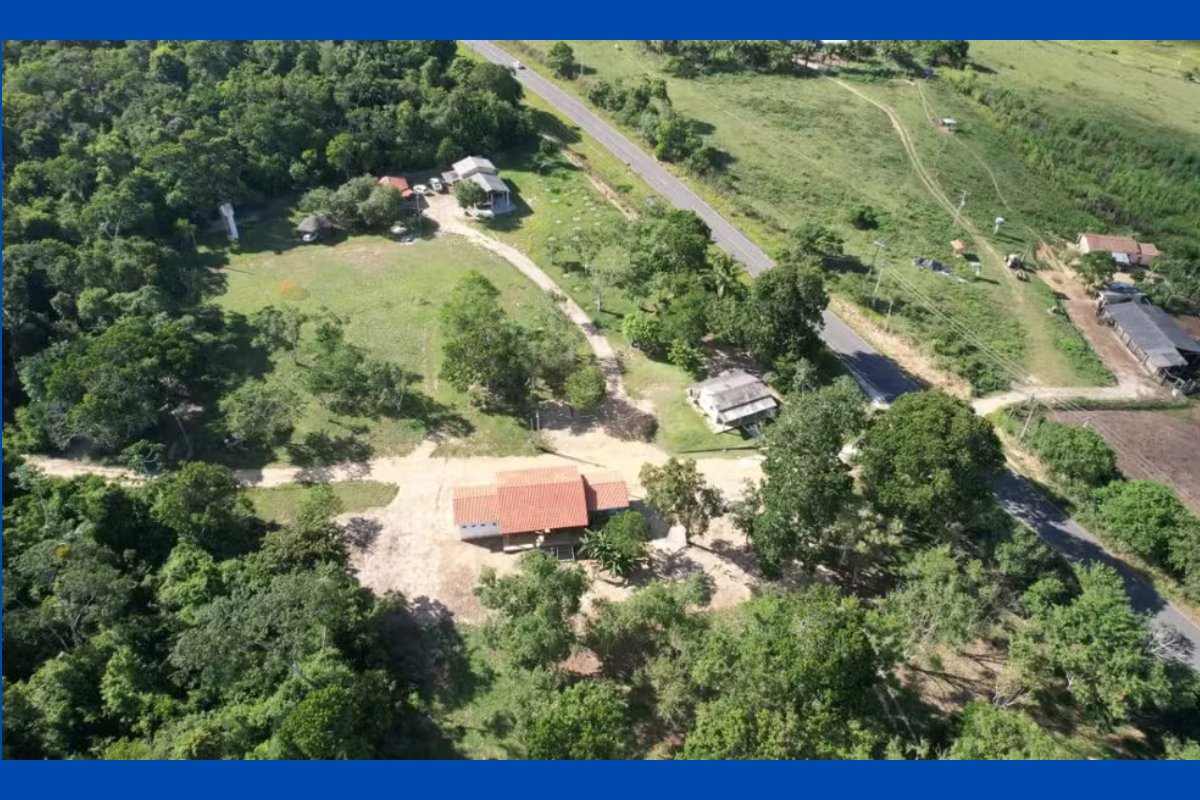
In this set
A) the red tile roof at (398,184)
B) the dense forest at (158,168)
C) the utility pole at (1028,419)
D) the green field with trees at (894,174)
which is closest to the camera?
the dense forest at (158,168)

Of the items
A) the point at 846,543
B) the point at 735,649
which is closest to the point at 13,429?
the point at 735,649

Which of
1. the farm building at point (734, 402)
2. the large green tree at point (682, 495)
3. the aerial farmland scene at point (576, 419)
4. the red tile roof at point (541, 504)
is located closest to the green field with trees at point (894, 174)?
the aerial farmland scene at point (576, 419)

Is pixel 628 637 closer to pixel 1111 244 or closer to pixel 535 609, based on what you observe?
pixel 535 609

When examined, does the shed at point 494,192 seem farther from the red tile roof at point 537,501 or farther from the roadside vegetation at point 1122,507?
the roadside vegetation at point 1122,507

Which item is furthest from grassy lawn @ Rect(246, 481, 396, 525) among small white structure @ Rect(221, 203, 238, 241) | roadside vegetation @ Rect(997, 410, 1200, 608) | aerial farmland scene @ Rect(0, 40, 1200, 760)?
roadside vegetation @ Rect(997, 410, 1200, 608)

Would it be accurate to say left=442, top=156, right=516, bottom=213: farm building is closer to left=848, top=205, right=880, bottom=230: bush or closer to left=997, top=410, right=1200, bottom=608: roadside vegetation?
left=848, top=205, right=880, bottom=230: bush

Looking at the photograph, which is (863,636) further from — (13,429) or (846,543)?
(13,429)
